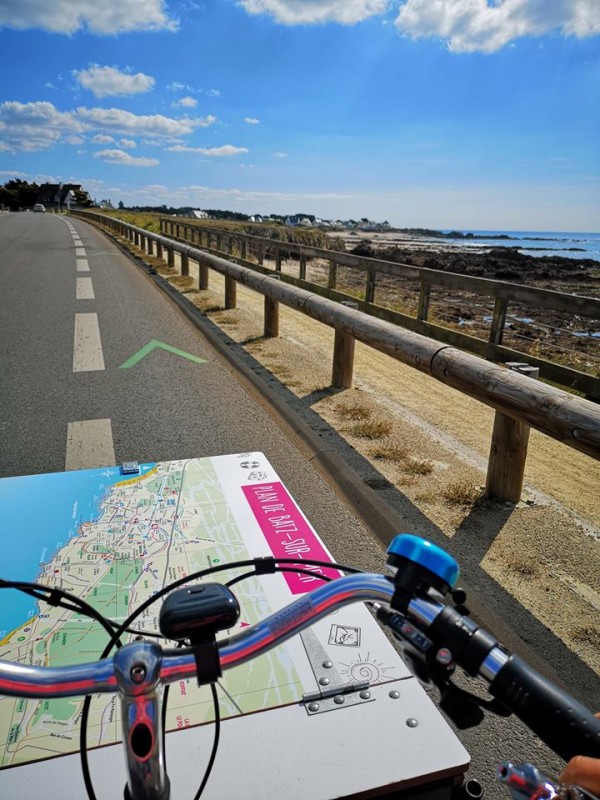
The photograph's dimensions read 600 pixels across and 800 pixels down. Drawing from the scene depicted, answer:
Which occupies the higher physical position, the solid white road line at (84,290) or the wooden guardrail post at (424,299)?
the wooden guardrail post at (424,299)

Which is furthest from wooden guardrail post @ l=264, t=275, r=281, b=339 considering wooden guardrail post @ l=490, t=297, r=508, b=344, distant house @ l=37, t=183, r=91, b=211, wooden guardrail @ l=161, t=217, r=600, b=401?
distant house @ l=37, t=183, r=91, b=211

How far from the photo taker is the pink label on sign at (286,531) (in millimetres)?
2309

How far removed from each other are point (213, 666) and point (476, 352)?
7.69 meters

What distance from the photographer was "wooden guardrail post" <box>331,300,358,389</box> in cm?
638

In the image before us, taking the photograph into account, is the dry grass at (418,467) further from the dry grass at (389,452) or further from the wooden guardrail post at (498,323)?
the wooden guardrail post at (498,323)

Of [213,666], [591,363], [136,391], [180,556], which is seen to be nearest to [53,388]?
[136,391]

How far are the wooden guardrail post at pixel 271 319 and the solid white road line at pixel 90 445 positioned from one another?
3.92m

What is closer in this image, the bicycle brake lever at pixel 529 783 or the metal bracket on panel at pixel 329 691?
the bicycle brake lever at pixel 529 783

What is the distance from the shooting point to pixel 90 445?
4.77 meters

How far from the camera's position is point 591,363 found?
41.3 feet

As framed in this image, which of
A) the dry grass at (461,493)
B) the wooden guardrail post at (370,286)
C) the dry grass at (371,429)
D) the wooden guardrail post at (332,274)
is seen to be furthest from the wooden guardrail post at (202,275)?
the dry grass at (461,493)

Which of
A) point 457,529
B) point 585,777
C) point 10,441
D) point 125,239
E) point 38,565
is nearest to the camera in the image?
point 585,777

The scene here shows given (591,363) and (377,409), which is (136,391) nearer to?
(377,409)

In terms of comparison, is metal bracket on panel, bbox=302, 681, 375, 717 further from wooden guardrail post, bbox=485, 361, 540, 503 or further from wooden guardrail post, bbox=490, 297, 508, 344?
wooden guardrail post, bbox=490, 297, 508, 344
